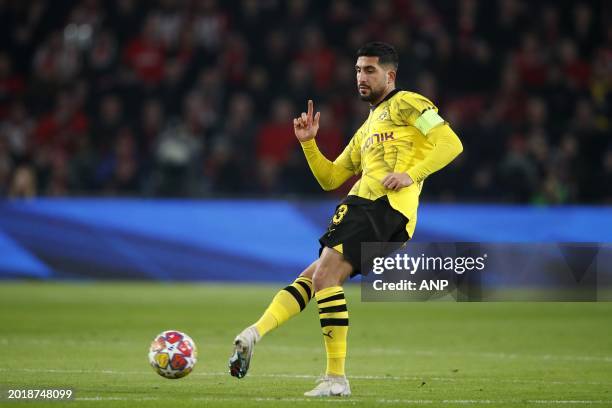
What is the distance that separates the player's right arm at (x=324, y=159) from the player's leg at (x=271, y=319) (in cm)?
80

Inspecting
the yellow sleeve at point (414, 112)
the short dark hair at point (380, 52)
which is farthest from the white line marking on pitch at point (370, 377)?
the short dark hair at point (380, 52)

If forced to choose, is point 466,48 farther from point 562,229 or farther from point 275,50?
point 562,229

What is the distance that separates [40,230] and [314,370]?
10.6m

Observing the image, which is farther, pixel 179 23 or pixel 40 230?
pixel 179 23

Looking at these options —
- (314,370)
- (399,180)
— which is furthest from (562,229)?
(399,180)

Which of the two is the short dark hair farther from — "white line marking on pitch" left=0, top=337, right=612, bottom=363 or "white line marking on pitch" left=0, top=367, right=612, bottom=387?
"white line marking on pitch" left=0, top=337, right=612, bottom=363

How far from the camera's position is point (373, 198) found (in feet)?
25.7

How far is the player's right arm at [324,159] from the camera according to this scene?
8.38 metres

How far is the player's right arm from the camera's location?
8375mm

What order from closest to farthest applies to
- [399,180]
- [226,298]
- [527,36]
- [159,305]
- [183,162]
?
[399,180]
[159,305]
[226,298]
[183,162]
[527,36]

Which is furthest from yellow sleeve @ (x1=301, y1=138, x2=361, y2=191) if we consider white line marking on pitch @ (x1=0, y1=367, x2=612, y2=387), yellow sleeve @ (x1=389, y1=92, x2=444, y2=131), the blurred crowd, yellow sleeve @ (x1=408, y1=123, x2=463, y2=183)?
the blurred crowd

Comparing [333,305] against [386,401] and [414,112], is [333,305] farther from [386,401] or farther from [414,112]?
[414,112]

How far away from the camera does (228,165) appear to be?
67.1 feet

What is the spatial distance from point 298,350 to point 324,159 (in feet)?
9.84
